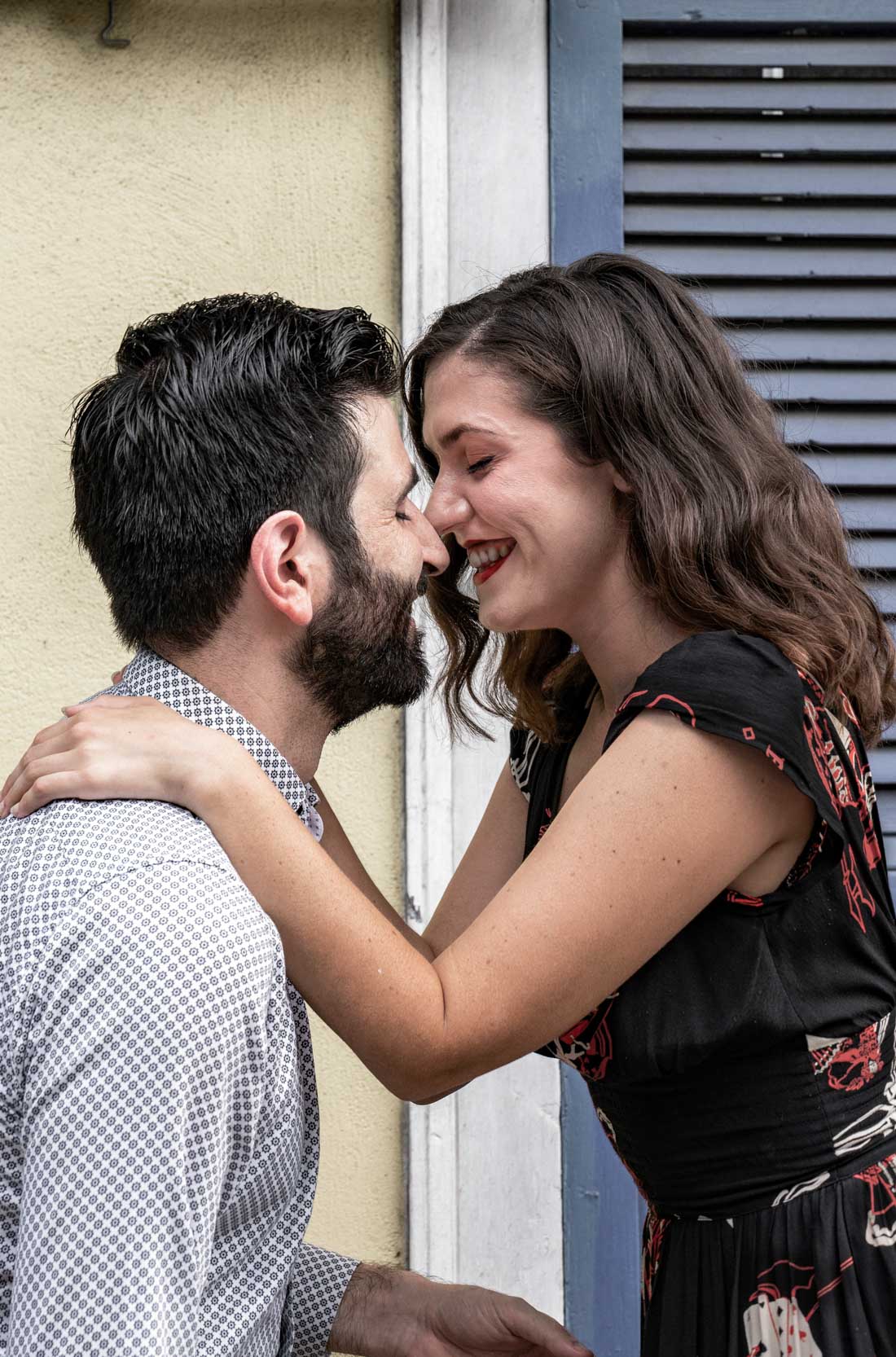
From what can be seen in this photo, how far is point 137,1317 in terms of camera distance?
112 cm

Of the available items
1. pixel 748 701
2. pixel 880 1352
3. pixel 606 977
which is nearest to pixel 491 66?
pixel 748 701

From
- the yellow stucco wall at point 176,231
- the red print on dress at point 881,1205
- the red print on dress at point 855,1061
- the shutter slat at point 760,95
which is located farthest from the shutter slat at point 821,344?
the red print on dress at point 881,1205

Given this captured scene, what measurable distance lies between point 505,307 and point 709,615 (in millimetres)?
527

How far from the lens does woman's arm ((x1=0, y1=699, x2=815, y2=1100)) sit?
1.44 meters

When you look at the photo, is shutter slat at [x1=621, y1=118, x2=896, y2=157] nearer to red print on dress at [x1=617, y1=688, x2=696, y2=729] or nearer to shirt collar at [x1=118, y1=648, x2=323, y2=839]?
red print on dress at [x1=617, y1=688, x2=696, y2=729]

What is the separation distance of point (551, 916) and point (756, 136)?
1.70 meters

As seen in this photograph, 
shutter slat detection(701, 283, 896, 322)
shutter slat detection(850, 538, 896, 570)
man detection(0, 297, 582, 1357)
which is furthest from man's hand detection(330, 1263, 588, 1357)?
shutter slat detection(701, 283, 896, 322)

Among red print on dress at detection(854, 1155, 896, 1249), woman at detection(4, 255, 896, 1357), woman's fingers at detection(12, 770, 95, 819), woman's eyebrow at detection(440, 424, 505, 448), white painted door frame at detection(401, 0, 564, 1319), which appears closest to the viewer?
woman's fingers at detection(12, 770, 95, 819)

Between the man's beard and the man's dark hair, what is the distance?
0.16ft

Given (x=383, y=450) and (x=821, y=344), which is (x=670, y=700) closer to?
(x=383, y=450)

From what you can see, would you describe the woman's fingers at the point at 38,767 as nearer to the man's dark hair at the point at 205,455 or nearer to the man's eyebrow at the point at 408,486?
the man's dark hair at the point at 205,455

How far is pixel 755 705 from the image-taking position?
1.51 metres

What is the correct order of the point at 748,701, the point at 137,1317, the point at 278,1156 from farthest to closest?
the point at 748,701 < the point at 278,1156 < the point at 137,1317

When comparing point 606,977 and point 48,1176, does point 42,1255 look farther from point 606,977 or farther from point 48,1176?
point 606,977
